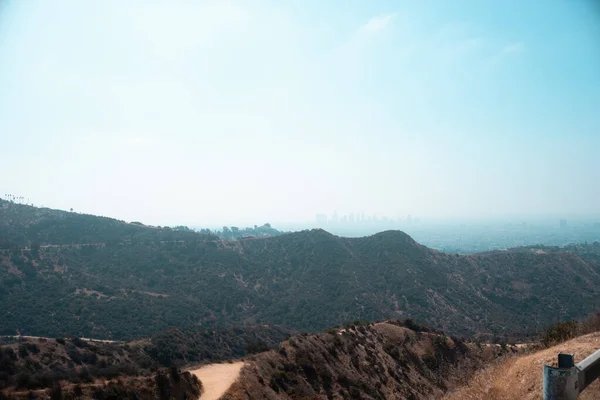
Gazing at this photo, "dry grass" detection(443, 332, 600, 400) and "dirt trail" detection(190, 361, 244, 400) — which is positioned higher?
"dry grass" detection(443, 332, 600, 400)

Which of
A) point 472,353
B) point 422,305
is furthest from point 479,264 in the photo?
point 472,353

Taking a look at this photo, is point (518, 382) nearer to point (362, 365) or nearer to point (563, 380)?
point (563, 380)

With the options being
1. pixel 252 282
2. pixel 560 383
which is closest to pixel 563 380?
pixel 560 383

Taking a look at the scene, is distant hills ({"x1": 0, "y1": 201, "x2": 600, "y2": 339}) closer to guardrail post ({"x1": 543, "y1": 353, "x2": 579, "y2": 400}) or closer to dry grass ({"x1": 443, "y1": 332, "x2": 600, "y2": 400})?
dry grass ({"x1": 443, "y1": 332, "x2": 600, "y2": 400})

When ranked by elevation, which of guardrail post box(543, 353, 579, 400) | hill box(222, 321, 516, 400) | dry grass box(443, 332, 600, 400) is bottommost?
hill box(222, 321, 516, 400)

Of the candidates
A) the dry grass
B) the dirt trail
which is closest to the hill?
the dirt trail

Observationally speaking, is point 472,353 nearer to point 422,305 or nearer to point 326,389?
point 326,389
